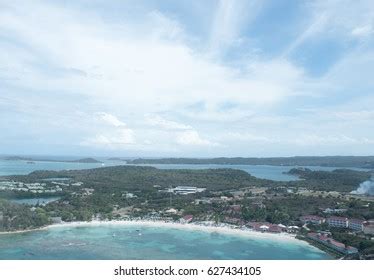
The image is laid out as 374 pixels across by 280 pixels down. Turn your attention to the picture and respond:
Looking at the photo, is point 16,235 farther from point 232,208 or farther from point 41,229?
point 232,208

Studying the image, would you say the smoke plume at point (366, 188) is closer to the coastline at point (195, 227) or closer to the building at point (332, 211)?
the building at point (332, 211)

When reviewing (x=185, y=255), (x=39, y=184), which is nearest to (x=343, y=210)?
(x=185, y=255)

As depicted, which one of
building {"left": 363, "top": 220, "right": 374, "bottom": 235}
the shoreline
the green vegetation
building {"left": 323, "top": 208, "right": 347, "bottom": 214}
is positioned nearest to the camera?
building {"left": 363, "top": 220, "right": 374, "bottom": 235}

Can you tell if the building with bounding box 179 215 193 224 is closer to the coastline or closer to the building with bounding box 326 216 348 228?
the coastline

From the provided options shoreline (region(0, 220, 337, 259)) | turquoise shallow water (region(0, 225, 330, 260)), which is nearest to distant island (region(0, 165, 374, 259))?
shoreline (region(0, 220, 337, 259))

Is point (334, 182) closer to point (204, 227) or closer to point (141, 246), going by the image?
point (204, 227)

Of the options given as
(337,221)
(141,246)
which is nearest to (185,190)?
(337,221)
